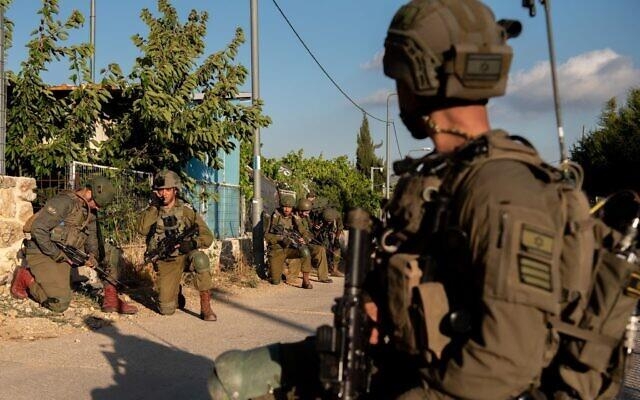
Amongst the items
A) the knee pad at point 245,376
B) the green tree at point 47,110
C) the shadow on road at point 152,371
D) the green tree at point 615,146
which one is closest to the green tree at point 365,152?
the green tree at point 615,146

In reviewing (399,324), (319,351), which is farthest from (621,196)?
(319,351)

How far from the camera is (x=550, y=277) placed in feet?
4.95

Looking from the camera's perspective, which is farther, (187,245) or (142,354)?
(187,245)

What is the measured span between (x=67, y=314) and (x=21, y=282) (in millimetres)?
696

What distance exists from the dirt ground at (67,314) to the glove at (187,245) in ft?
2.67

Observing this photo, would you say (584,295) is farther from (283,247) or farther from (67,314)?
(283,247)

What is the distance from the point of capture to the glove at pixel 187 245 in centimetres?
782

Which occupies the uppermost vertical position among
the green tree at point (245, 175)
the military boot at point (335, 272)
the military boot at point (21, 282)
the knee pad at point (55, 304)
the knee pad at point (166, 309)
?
the green tree at point (245, 175)

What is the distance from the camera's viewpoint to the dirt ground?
6.43 meters

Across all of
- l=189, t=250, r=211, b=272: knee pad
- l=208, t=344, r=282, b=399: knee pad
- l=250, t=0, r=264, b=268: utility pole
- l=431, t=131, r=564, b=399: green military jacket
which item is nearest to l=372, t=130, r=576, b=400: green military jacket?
l=431, t=131, r=564, b=399: green military jacket

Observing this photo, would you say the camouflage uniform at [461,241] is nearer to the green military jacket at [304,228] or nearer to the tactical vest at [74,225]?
the tactical vest at [74,225]

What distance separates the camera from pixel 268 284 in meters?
11.4

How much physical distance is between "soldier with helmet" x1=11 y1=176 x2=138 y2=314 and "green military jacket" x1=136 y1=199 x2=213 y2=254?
1.83 feet

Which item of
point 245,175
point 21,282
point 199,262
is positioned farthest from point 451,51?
point 245,175
